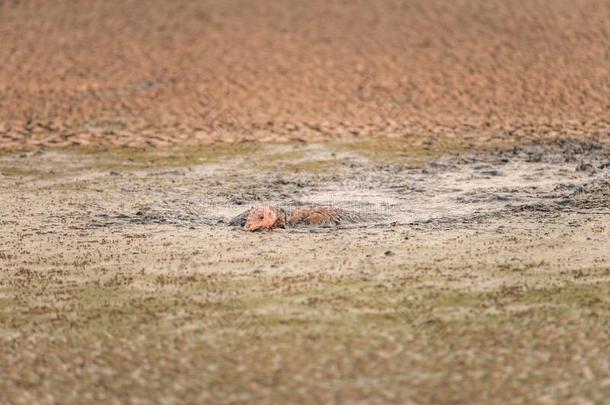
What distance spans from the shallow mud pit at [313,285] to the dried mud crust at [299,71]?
132cm

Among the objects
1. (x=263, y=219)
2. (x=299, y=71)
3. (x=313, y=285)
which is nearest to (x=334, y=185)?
(x=263, y=219)

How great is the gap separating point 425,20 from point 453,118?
241 cm

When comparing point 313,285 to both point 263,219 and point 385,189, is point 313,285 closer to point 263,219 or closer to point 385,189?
point 263,219

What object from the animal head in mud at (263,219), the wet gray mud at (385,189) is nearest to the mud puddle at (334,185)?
the wet gray mud at (385,189)

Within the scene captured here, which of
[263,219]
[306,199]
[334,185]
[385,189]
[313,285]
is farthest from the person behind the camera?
[334,185]

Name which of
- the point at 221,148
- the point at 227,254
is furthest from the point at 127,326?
the point at 221,148

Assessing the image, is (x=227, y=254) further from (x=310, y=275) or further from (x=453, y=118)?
(x=453, y=118)

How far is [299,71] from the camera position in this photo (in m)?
8.91

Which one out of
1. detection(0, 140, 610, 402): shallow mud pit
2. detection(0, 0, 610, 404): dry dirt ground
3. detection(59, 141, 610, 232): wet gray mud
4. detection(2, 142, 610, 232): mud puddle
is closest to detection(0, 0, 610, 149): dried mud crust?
detection(0, 0, 610, 404): dry dirt ground

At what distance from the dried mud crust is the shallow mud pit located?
1.32m

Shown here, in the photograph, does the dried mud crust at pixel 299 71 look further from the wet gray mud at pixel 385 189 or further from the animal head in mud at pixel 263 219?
the animal head in mud at pixel 263 219

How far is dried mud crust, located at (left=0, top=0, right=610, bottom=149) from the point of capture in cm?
777

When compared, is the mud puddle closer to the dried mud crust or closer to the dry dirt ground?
the dry dirt ground

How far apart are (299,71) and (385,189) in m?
3.20
